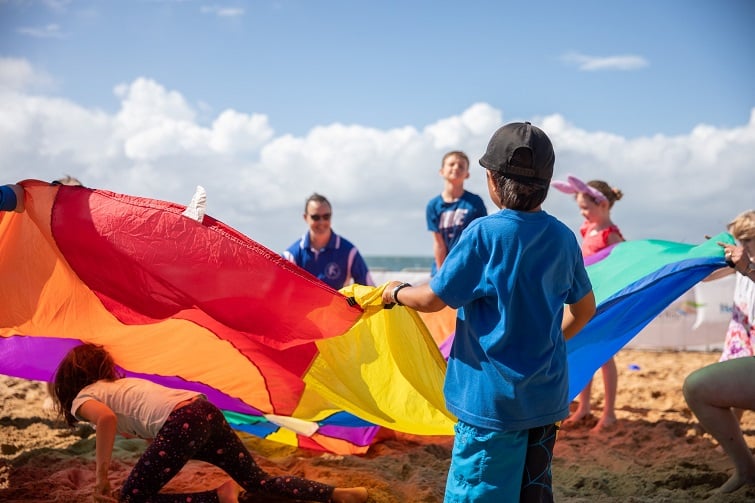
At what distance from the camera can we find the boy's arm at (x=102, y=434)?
3.10m

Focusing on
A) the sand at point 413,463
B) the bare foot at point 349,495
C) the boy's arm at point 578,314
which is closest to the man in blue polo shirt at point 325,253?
the sand at point 413,463

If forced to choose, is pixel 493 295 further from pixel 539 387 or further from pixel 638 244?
pixel 638 244

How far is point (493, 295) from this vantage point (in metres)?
2.28

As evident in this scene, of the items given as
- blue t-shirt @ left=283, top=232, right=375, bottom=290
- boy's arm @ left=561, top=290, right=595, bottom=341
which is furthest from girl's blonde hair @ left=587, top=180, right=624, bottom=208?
boy's arm @ left=561, top=290, right=595, bottom=341

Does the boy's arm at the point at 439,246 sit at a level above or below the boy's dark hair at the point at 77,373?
above

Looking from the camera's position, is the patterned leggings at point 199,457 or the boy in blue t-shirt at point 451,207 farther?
the boy in blue t-shirt at point 451,207

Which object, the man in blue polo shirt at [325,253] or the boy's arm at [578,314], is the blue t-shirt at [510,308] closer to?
the boy's arm at [578,314]

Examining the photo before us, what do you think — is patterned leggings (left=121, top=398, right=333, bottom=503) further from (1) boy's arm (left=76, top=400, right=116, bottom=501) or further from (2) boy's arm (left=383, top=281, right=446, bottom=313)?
(2) boy's arm (left=383, top=281, right=446, bottom=313)

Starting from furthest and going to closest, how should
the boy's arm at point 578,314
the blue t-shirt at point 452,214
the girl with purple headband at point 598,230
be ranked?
the blue t-shirt at point 452,214 < the girl with purple headband at point 598,230 < the boy's arm at point 578,314

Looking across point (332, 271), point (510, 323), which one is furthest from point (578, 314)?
point (332, 271)

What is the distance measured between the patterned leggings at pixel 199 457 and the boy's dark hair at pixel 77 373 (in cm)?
51

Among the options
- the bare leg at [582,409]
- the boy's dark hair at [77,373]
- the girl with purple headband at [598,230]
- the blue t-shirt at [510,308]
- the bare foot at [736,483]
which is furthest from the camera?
the bare leg at [582,409]

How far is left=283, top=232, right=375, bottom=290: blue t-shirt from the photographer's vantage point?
5.86 metres

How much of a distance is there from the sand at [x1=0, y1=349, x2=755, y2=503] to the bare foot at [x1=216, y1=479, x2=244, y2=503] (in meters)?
0.51
